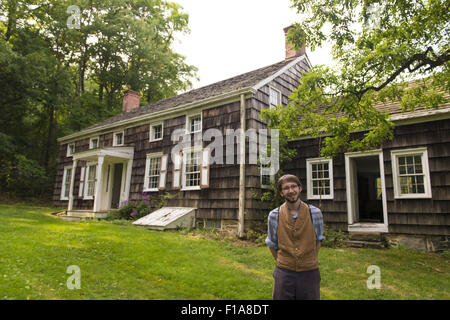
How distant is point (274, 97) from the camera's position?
1259 cm

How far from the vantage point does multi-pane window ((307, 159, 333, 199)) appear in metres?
10.6

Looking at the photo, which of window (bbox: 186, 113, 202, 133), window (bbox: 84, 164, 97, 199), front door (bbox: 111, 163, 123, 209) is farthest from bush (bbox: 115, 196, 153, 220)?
window (bbox: 186, 113, 202, 133)

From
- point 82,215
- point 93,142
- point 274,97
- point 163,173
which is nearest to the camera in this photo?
point 274,97

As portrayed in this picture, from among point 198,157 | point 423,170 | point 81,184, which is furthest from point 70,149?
point 423,170

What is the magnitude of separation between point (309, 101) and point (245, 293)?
5.49 m

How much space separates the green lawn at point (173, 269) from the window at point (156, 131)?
22.0ft

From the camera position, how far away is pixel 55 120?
92.3ft

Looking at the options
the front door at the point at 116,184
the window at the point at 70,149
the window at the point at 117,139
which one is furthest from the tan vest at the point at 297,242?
the window at the point at 70,149

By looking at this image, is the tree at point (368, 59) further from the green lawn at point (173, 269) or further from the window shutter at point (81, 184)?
the window shutter at point (81, 184)

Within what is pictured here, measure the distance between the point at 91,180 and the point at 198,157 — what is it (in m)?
7.71

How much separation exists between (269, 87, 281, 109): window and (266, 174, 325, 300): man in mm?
9602

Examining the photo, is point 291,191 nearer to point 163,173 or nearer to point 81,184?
point 163,173

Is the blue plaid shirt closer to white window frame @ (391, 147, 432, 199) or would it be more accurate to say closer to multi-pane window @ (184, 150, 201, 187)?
white window frame @ (391, 147, 432, 199)

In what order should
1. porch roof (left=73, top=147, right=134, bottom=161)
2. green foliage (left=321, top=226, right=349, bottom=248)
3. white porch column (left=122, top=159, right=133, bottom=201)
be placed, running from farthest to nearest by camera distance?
white porch column (left=122, top=159, right=133, bottom=201) < porch roof (left=73, top=147, right=134, bottom=161) < green foliage (left=321, top=226, right=349, bottom=248)
